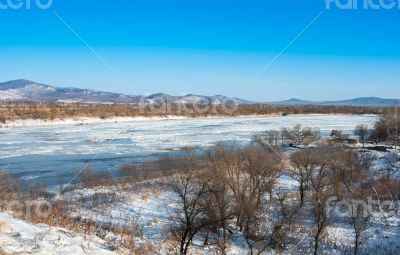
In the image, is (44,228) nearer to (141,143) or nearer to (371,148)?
(141,143)

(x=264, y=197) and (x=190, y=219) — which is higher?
(x=190, y=219)

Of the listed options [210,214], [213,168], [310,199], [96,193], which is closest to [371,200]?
[310,199]

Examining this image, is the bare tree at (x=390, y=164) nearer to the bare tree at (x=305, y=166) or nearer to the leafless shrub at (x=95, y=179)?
the bare tree at (x=305, y=166)

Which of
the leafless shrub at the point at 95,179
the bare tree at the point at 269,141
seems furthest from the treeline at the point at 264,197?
the bare tree at the point at 269,141

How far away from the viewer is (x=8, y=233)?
7.89 m

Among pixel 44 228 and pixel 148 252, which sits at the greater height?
pixel 44 228

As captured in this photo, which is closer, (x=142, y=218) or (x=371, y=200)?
(x=142, y=218)

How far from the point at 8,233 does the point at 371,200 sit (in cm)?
2178

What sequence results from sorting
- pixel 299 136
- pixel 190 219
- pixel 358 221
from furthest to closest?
pixel 299 136 < pixel 358 221 < pixel 190 219

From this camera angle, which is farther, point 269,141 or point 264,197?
point 269,141
